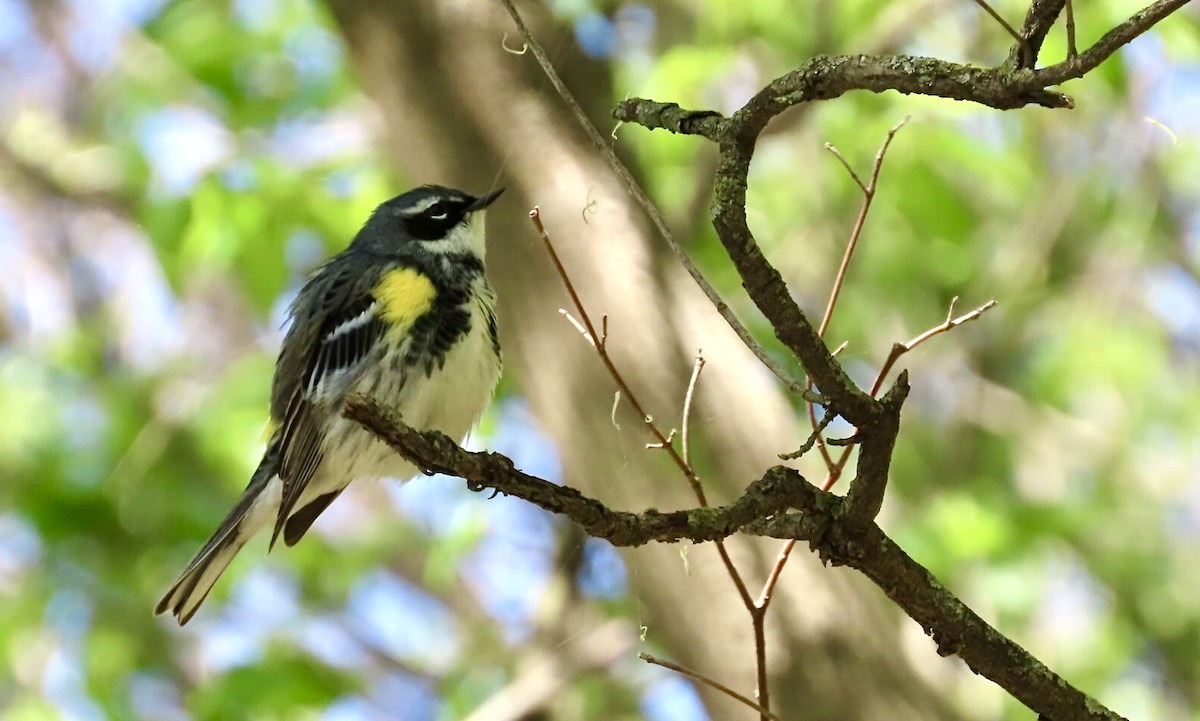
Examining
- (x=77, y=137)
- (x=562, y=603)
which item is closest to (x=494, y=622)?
(x=562, y=603)

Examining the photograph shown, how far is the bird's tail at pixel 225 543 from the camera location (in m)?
3.17

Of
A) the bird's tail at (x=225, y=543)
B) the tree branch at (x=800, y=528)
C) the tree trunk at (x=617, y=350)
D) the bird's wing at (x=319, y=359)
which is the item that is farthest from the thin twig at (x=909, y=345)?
the bird's tail at (x=225, y=543)

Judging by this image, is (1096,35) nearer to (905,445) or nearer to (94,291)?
(905,445)

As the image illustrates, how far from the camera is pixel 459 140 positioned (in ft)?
12.2

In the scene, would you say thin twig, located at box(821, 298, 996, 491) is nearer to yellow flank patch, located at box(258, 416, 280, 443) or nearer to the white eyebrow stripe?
the white eyebrow stripe

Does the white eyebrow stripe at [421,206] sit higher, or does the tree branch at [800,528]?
the white eyebrow stripe at [421,206]

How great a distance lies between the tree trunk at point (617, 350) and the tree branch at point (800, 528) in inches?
37.7

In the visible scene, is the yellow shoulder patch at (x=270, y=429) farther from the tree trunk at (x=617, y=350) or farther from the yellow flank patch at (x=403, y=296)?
the tree trunk at (x=617, y=350)

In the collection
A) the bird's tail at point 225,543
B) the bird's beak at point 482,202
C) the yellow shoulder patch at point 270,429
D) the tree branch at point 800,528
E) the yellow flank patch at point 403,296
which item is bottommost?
the tree branch at point 800,528

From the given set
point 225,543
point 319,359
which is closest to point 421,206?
point 319,359

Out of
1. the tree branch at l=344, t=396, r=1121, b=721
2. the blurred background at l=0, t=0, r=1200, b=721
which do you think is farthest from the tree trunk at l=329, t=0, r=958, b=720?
the tree branch at l=344, t=396, r=1121, b=721

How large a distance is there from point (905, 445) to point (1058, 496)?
3.05 feet

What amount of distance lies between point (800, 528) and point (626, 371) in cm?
164

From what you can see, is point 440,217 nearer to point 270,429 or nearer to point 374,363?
point 374,363
